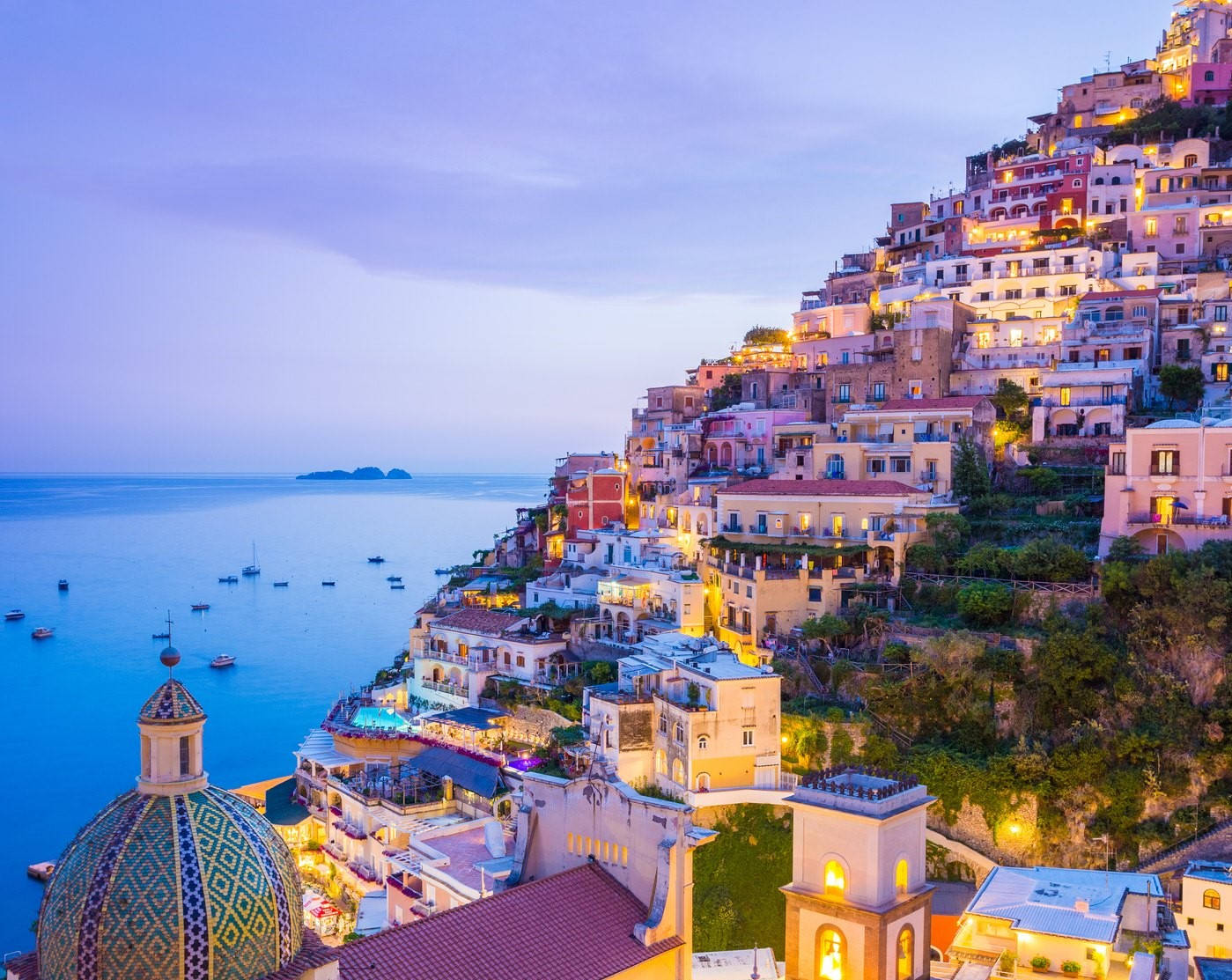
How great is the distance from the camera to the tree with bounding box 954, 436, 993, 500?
3619cm

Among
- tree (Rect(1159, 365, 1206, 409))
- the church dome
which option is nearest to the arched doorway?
the church dome

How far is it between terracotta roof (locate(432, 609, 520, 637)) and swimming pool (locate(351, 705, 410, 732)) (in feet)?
14.6

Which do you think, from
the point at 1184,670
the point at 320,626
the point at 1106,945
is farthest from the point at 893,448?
the point at 320,626

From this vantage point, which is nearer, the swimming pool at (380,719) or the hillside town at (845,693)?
the hillside town at (845,693)

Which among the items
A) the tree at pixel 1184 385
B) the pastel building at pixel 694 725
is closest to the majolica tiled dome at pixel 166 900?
the pastel building at pixel 694 725

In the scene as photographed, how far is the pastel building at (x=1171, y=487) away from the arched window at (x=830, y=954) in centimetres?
1890

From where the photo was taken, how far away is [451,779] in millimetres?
31125

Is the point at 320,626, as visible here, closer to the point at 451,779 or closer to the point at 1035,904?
the point at 451,779

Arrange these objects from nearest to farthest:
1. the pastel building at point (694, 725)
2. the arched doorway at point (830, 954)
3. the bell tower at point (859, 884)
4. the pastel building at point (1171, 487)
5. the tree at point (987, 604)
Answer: the bell tower at point (859, 884) < the arched doorway at point (830, 954) < the pastel building at point (694, 725) < the tree at point (987, 604) < the pastel building at point (1171, 487)

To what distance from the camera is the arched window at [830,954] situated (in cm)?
1579

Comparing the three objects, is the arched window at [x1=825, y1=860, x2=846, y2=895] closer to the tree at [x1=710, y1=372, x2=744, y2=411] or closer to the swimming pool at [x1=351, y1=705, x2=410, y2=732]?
the swimming pool at [x1=351, y1=705, x2=410, y2=732]

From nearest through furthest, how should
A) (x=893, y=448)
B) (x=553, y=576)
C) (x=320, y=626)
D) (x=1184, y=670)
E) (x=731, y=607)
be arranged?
(x=1184, y=670) → (x=731, y=607) → (x=893, y=448) → (x=553, y=576) → (x=320, y=626)

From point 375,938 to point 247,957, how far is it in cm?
260

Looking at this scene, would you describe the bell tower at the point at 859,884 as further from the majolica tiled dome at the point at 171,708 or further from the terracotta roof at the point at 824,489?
the terracotta roof at the point at 824,489
